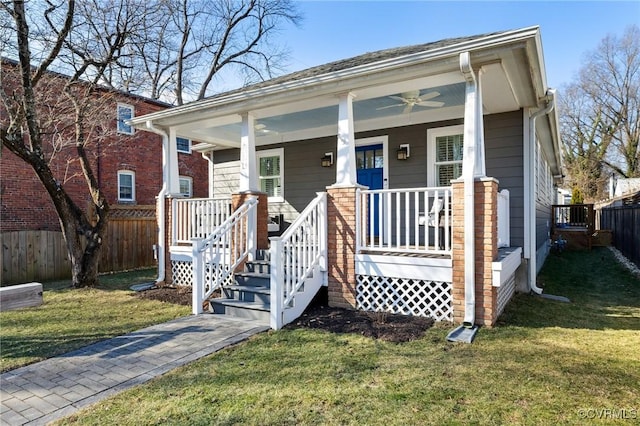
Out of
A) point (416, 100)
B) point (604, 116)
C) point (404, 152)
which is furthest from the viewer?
point (604, 116)

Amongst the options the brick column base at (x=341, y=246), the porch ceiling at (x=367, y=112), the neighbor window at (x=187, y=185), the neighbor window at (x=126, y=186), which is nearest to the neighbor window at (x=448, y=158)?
the porch ceiling at (x=367, y=112)

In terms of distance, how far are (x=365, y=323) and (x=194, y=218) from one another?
176 inches

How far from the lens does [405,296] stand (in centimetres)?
533

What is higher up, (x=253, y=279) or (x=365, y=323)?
(x=253, y=279)

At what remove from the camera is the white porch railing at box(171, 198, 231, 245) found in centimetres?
740

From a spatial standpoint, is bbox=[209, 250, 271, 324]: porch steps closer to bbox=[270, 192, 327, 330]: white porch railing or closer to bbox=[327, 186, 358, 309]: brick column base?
bbox=[270, 192, 327, 330]: white porch railing

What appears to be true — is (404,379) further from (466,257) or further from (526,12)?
(526,12)

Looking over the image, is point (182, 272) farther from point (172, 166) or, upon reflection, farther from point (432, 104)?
point (432, 104)

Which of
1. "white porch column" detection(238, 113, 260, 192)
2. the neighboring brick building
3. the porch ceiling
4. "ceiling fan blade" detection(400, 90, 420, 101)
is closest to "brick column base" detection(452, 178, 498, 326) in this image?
the porch ceiling

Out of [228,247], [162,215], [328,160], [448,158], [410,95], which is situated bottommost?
[228,247]

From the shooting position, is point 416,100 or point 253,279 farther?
point 416,100

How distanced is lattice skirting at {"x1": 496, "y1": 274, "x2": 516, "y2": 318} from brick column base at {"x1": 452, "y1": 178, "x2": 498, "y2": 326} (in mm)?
455

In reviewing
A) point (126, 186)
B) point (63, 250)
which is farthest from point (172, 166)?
point (126, 186)

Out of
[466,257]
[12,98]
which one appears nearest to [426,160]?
[466,257]
